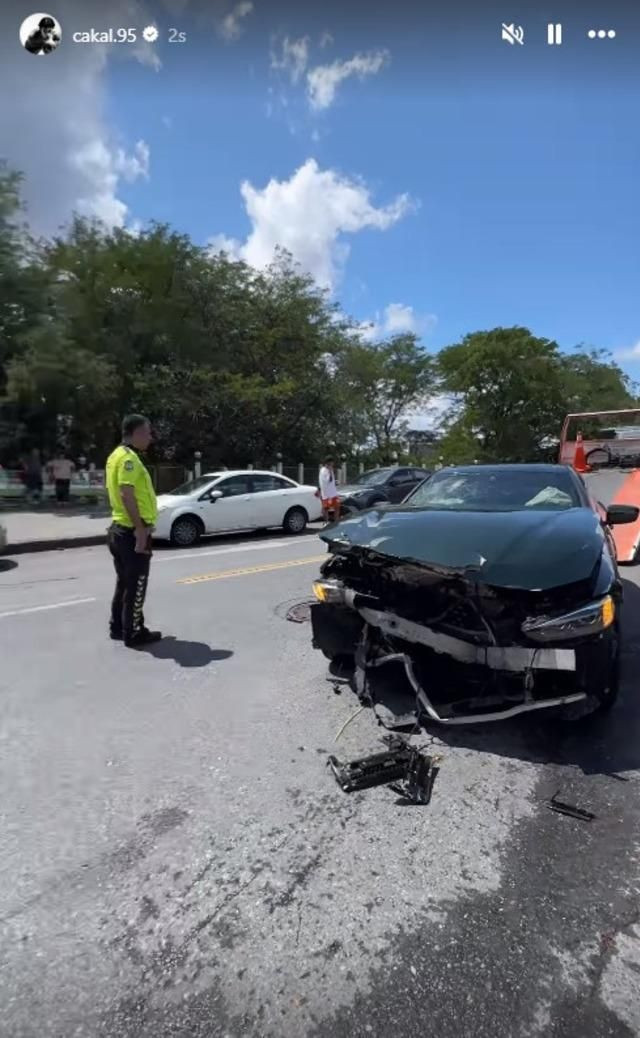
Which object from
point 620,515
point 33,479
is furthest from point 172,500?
point 620,515

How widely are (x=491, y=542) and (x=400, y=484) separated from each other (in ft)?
49.5

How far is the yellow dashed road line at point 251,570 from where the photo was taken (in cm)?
823

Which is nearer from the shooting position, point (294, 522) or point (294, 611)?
point (294, 611)

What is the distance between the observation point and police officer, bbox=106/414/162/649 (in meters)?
4.98

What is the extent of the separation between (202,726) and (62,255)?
23.9 metres

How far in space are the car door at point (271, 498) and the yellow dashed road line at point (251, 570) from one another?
12.0 ft

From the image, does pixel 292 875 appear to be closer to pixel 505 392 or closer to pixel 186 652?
pixel 186 652

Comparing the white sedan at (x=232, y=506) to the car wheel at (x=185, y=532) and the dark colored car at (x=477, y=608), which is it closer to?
the car wheel at (x=185, y=532)

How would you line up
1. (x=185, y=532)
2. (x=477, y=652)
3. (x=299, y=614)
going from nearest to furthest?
(x=477, y=652) → (x=299, y=614) → (x=185, y=532)

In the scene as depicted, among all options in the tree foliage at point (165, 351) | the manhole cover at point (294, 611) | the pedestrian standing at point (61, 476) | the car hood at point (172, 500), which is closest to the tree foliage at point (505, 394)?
the tree foliage at point (165, 351)

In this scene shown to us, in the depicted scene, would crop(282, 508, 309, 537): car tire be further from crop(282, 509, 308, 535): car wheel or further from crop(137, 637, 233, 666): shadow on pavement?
crop(137, 637, 233, 666): shadow on pavement

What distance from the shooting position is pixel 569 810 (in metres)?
2.81

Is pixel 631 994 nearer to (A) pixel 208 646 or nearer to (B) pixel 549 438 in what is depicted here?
(A) pixel 208 646

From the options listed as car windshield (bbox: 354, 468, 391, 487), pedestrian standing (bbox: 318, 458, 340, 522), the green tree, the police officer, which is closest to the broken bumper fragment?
the police officer
